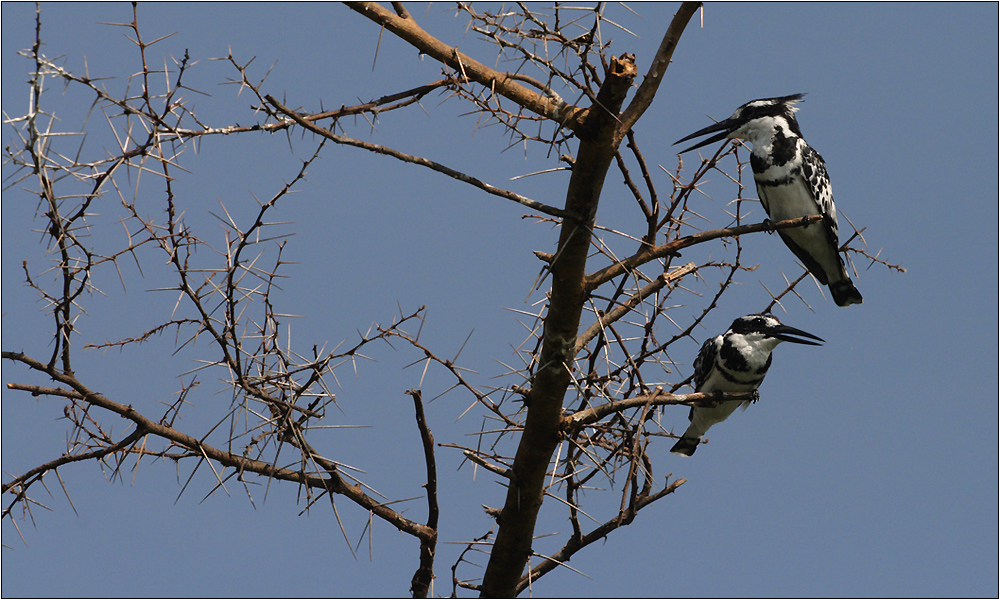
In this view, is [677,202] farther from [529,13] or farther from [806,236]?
[806,236]

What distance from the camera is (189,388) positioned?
12.5 feet

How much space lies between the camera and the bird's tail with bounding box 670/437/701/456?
609 cm

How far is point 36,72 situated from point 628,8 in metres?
2.22

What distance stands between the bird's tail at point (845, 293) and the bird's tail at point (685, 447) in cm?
149

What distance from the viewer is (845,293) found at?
6105mm

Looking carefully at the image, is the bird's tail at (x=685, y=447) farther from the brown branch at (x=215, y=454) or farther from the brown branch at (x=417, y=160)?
the brown branch at (x=417, y=160)

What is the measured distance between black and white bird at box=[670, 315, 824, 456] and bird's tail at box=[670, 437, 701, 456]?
250mm

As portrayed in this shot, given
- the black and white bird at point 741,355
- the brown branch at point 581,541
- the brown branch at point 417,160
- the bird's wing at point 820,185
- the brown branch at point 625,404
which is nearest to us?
the brown branch at point 417,160

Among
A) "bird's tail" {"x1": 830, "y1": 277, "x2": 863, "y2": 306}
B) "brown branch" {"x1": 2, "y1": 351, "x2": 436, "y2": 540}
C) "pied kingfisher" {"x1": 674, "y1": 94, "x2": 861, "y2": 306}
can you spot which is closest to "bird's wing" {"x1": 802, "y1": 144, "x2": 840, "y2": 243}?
"pied kingfisher" {"x1": 674, "y1": 94, "x2": 861, "y2": 306}

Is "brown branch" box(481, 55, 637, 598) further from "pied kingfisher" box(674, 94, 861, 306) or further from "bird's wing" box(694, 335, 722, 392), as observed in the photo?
"pied kingfisher" box(674, 94, 861, 306)

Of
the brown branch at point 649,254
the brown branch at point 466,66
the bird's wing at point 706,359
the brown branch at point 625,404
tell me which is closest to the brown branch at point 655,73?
the brown branch at point 466,66

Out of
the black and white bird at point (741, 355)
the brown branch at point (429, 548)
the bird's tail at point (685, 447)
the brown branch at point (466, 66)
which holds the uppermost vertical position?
the brown branch at point (466, 66)

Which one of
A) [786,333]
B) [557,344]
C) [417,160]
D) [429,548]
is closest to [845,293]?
[786,333]

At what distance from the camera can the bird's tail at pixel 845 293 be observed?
6.05 meters
